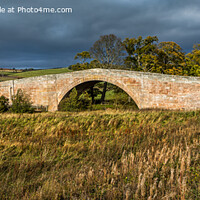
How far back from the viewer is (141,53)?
1027 inches

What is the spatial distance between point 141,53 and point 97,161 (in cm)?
2405

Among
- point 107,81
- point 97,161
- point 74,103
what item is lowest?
point 97,161

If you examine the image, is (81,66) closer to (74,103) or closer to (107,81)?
(107,81)

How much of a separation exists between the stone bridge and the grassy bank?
5617 millimetres

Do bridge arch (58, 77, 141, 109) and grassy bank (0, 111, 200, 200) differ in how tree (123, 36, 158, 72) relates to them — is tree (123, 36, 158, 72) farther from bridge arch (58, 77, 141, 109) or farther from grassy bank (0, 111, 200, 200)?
grassy bank (0, 111, 200, 200)

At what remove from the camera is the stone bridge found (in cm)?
1517

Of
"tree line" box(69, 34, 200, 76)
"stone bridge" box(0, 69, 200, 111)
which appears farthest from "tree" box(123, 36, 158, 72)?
"stone bridge" box(0, 69, 200, 111)

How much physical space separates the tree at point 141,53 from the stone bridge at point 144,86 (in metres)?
8.20

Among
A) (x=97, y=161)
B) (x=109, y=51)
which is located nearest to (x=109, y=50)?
(x=109, y=51)

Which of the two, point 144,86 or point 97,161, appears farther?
point 144,86

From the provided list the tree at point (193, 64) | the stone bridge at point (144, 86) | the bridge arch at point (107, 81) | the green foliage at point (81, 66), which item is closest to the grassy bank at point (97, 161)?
the stone bridge at point (144, 86)

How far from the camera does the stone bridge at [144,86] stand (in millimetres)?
15169

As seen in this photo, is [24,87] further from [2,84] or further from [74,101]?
[74,101]

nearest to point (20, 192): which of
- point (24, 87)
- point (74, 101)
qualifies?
point (74, 101)
